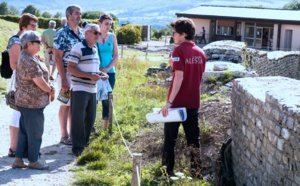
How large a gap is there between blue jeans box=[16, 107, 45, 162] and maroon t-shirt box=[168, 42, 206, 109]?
1.73 meters

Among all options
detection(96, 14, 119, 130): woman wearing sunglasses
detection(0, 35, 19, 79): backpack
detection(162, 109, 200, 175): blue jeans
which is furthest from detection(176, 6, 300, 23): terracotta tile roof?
detection(162, 109, 200, 175): blue jeans

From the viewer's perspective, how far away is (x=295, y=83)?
6.76 meters

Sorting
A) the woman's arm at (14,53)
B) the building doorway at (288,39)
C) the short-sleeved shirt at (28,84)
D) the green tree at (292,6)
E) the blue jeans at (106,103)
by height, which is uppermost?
the green tree at (292,6)

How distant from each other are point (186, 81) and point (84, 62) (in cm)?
183

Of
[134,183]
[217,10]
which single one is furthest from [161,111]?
[217,10]

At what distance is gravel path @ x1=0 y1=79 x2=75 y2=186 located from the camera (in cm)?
691

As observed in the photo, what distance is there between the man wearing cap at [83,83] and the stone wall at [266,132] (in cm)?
200

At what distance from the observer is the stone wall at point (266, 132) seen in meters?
5.14

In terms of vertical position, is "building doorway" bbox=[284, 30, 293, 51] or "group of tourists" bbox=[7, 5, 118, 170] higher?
"group of tourists" bbox=[7, 5, 118, 170]

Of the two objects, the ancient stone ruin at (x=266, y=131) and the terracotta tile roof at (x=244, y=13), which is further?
the terracotta tile roof at (x=244, y=13)

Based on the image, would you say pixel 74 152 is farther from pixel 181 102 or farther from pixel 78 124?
pixel 181 102

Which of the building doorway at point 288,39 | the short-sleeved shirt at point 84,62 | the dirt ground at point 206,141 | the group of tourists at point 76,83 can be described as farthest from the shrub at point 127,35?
the short-sleeved shirt at point 84,62

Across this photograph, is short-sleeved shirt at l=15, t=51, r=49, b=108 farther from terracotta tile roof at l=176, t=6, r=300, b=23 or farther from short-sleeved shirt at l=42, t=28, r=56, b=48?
terracotta tile roof at l=176, t=6, r=300, b=23

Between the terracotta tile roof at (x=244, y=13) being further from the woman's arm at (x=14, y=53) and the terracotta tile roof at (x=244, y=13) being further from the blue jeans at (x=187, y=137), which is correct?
the blue jeans at (x=187, y=137)
